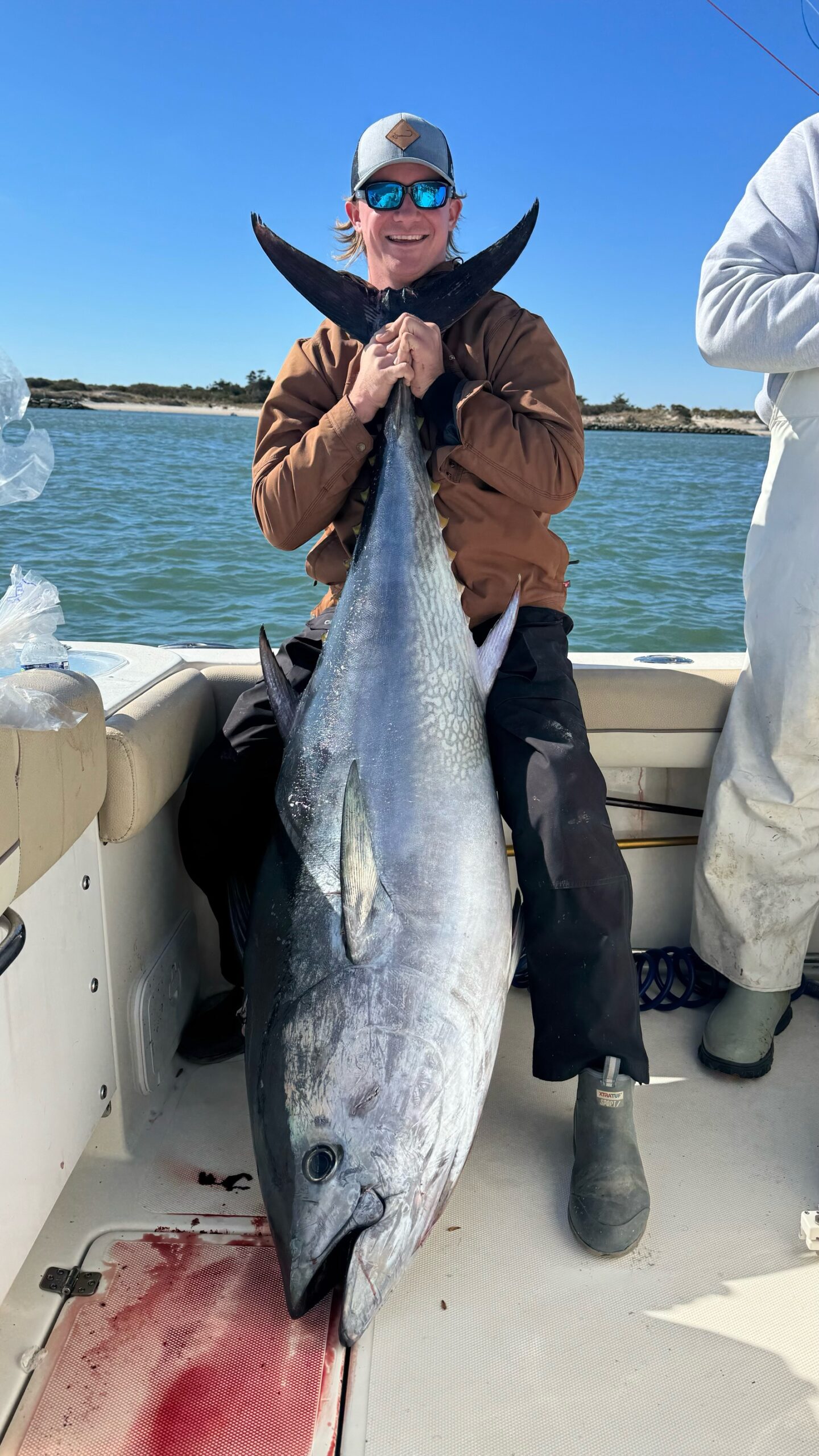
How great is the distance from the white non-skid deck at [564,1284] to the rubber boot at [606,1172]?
0.14 ft

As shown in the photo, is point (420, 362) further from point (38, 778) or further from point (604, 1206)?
point (604, 1206)

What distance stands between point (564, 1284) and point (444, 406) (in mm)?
1680

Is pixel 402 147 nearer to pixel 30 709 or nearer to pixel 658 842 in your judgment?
pixel 30 709

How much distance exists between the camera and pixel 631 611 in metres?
10.5

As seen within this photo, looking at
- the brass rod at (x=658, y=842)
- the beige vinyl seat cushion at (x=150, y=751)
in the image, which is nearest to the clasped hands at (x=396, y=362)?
the beige vinyl seat cushion at (x=150, y=751)

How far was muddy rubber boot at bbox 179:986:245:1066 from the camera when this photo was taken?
2.23 m

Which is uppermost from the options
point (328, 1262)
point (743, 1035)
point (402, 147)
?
point (402, 147)

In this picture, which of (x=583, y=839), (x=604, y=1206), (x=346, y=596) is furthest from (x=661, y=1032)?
(x=346, y=596)

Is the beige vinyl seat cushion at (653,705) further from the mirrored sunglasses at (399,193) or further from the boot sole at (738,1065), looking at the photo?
the mirrored sunglasses at (399,193)

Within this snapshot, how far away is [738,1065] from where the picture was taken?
220cm

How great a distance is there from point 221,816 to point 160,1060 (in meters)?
0.56

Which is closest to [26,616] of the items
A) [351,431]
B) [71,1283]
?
[351,431]

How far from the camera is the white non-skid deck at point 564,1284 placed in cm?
141

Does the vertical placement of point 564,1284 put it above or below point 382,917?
below
